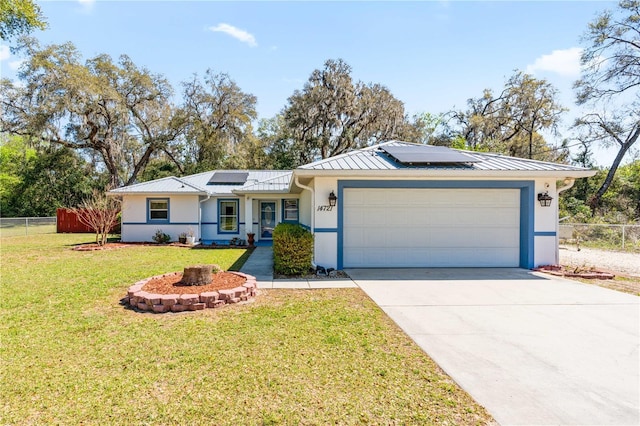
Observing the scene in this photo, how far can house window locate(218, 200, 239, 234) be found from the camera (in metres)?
16.1

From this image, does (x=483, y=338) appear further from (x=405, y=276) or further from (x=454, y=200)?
(x=454, y=200)

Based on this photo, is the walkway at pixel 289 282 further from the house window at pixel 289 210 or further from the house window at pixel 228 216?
the house window at pixel 228 216

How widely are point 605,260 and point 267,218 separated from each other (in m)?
12.5

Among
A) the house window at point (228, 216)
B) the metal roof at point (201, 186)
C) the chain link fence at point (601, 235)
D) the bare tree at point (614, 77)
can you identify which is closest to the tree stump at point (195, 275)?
the metal roof at point (201, 186)

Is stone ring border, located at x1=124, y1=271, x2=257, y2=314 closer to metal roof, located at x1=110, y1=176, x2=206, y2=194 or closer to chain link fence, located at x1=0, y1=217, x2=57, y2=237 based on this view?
metal roof, located at x1=110, y1=176, x2=206, y2=194

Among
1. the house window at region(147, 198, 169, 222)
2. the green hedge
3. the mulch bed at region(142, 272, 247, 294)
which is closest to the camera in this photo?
the mulch bed at region(142, 272, 247, 294)

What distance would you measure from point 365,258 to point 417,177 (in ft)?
8.08

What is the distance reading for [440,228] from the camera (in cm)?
884

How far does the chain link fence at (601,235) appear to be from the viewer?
13292 mm

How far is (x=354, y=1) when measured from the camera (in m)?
8.20

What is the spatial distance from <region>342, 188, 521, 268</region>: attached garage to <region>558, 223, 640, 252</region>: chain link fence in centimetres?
667

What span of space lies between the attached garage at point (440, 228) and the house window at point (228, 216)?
902 cm

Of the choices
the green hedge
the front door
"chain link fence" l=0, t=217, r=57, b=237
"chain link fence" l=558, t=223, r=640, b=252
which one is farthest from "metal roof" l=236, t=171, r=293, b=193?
"chain link fence" l=0, t=217, r=57, b=237

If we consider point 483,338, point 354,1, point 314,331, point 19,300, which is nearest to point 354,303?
point 314,331
